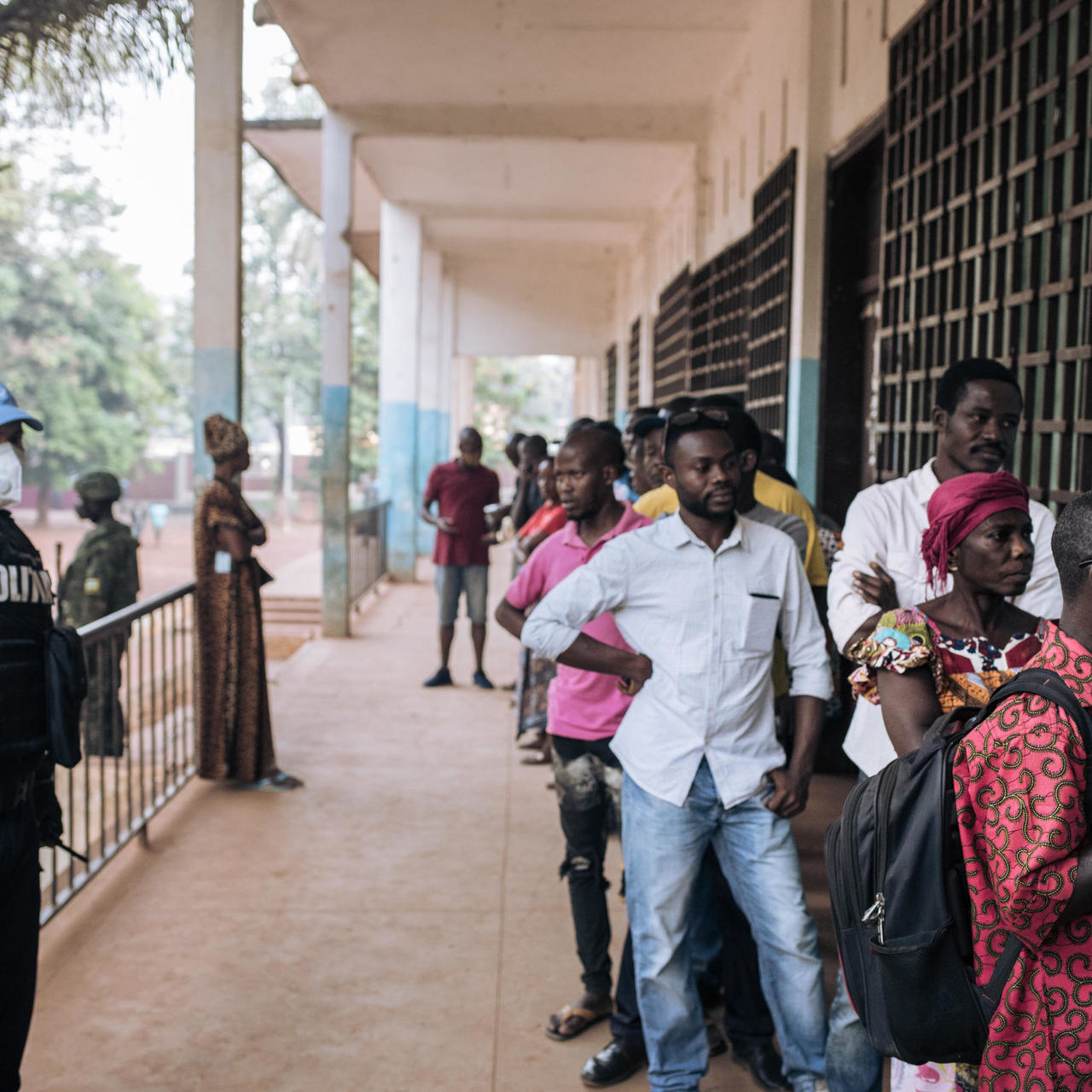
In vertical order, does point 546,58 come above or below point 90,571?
above

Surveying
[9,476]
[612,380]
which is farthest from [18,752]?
[612,380]

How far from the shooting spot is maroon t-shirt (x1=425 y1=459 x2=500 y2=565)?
29.3ft

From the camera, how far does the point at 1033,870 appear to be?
5.14 ft

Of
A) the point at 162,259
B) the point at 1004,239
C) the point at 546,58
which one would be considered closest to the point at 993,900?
the point at 1004,239

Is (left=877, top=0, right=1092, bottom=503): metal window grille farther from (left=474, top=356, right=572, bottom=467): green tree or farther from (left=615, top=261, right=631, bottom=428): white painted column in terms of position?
(left=474, top=356, right=572, bottom=467): green tree

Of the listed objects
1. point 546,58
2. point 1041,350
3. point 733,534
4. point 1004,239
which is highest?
point 546,58

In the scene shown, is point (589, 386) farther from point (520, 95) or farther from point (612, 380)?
point (520, 95)

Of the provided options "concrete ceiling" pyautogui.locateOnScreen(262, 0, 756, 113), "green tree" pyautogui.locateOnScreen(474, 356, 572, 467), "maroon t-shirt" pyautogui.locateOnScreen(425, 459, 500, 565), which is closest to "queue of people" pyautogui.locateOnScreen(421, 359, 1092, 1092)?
"maroon t-shirt" pyautogui.locateOnScreen(425, 459, 500, 565)

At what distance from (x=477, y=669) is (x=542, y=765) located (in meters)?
2.27

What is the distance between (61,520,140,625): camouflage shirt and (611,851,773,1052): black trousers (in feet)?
15.8

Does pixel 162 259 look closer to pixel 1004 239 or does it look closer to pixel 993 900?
pixel 1004 239

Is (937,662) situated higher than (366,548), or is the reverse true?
(937,662)

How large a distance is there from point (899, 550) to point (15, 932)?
7.75ft

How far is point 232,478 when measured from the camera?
612 cm
